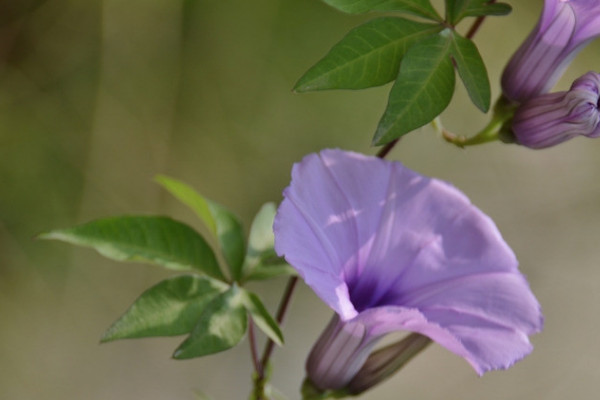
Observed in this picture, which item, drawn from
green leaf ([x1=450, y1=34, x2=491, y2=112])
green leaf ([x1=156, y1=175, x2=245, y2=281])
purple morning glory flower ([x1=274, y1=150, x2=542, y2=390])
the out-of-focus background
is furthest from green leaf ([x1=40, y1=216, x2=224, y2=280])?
the out-of-focus background

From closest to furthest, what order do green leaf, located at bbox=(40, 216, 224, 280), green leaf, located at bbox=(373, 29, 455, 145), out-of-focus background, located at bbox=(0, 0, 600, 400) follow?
green leaf, located at bbox=(373, 29, 455, 145) < green leaf, located at bbox=(40, 216, 224, 280) < out-of-focus background, located at bbox=(0, 0, 600, 400)

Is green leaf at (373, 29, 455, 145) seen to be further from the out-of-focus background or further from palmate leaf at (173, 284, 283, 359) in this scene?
the out-of-focus background

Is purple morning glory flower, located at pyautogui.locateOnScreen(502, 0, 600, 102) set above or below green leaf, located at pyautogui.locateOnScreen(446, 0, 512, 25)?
below

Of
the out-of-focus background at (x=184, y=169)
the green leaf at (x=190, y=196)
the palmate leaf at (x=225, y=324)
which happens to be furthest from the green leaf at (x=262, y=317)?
the out-of-focus background at (x=184, y=169)

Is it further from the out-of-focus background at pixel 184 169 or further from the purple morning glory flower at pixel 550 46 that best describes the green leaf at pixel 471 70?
the out-of-focus background at pixel 184 169

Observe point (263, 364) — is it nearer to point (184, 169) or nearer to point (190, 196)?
point (190, 196)

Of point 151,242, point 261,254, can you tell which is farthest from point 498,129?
point 151,242

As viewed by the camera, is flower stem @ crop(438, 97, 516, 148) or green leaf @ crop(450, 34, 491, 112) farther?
flower stem @ crop(438, 97, 516, 148)

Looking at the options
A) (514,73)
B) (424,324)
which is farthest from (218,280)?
(514,73)
